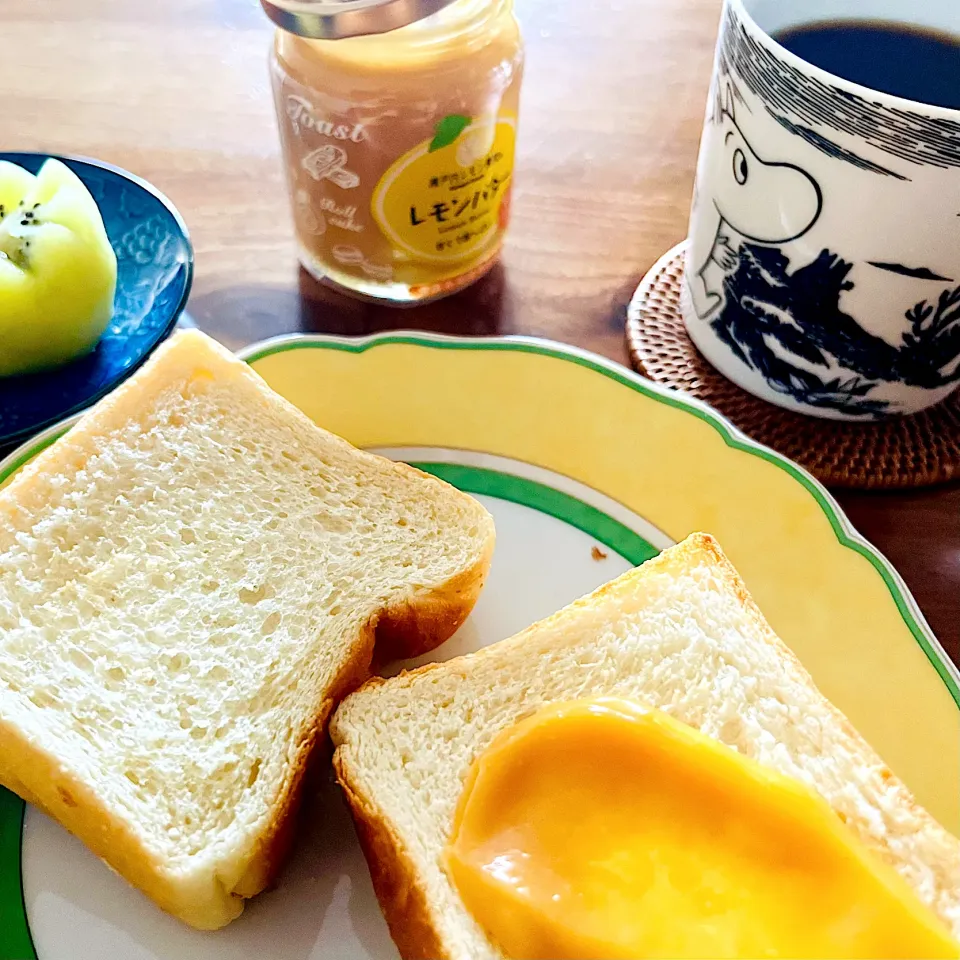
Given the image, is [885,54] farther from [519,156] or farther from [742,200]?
[519,156]

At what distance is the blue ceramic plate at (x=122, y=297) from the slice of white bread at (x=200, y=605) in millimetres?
191

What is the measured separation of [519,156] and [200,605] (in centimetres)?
102

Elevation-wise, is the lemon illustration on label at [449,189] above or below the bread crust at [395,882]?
above

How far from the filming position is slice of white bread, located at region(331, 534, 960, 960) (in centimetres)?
86

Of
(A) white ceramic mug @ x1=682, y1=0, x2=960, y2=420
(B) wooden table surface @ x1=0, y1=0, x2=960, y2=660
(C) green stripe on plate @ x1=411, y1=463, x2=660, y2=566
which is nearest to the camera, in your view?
(A) white ceramic mug @ x1=682, y1=0, x2=960, y2=420

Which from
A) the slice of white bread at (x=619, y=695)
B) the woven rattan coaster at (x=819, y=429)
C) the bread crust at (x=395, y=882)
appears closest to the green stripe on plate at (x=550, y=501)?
the slice of white bread at (x=619, y=695)

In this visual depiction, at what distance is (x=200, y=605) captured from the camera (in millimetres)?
1001

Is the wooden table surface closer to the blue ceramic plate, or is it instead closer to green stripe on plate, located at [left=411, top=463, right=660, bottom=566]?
the blue ceramic plate

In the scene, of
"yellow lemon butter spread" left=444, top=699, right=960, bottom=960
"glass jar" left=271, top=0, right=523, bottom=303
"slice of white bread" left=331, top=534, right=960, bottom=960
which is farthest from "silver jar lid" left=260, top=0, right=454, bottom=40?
"yellow lemon butter spread" left=444, top=699, right=960, bottom=960

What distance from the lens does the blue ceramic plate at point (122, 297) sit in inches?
49.3

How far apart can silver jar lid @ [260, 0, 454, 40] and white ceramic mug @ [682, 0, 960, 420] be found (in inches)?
13.5

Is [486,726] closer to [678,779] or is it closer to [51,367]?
[678,779]

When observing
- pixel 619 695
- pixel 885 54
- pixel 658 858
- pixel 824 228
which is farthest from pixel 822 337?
pixel 658 858

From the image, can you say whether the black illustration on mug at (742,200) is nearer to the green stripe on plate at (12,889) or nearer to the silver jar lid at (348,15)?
the silver jar lid at (348,15)
